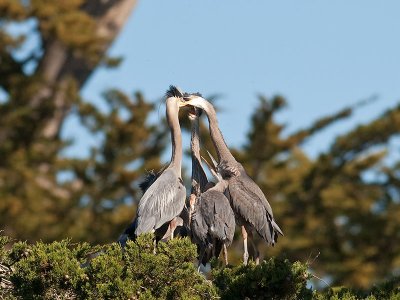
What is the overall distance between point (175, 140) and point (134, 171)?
12.3 metres

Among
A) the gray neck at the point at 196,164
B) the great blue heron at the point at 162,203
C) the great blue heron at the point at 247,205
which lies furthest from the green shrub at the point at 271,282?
the gray neck at the point at 196,164

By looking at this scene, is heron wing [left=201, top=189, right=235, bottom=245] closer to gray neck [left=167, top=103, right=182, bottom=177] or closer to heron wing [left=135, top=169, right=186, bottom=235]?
heron wing [left=135, top=169, right=186, bottom=235]

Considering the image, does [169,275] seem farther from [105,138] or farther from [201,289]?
[105,138]

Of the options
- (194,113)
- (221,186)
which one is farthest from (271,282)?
(194,113)

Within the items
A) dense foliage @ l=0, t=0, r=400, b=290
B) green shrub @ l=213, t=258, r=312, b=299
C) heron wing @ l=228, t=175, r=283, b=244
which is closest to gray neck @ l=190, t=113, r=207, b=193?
heron wing @ l=228, t=175, r=283, b=244

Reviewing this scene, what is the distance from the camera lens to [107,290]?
376 inches

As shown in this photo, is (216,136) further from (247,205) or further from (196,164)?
(247,205)

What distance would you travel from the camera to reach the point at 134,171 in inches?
1003

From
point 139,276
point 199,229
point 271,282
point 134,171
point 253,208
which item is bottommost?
point 271,282

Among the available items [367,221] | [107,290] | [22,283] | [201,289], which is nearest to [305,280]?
[201,289]

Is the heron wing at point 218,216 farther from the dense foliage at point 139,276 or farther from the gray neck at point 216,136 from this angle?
the gray neck at point 216,136

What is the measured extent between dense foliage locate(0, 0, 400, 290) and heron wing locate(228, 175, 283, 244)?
381 inches

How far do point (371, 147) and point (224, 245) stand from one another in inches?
551

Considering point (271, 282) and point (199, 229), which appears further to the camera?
point (199, 229)
